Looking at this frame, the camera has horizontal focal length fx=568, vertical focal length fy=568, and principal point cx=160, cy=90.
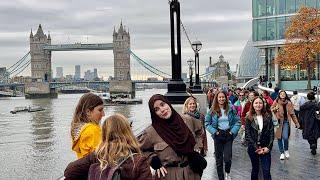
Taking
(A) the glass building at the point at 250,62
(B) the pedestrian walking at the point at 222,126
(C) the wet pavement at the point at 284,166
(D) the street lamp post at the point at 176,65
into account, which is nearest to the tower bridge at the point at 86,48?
(A) the glass building at the point at 250,62

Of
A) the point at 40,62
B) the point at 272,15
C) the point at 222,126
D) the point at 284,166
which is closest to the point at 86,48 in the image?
the point at 40,62

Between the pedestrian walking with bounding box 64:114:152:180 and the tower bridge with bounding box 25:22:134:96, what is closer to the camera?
the pedestrian walking with bounding box 64:114:152:180

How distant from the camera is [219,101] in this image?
861 centimetres

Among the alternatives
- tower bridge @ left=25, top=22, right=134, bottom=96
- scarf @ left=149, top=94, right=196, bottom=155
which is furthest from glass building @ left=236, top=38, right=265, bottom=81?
scarf @ left=149, top=94, right=196, bottom=155

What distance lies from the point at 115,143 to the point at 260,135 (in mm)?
4563

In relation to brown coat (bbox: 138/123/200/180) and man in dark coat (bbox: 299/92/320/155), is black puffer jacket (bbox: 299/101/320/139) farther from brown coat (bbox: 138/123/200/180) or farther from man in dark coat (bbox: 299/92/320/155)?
brown coat (bbox: 138/123/200/180)

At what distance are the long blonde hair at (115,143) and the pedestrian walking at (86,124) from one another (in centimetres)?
79

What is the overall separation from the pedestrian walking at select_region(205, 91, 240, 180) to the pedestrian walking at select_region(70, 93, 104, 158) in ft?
13.4

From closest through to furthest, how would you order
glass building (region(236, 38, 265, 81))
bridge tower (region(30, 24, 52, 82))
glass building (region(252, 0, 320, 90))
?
glass building (region(252, 0, 320, 90)) < glass building (region(236, 38, 265, 81)) < bridge tower (region(30, 24, 52, 82))

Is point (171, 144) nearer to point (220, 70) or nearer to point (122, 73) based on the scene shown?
point (220, 70)

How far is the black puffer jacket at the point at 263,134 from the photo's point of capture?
26.1ft

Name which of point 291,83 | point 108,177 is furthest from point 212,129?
point 291,83

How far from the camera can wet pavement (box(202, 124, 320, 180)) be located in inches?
370

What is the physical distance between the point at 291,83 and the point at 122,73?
11979cm
